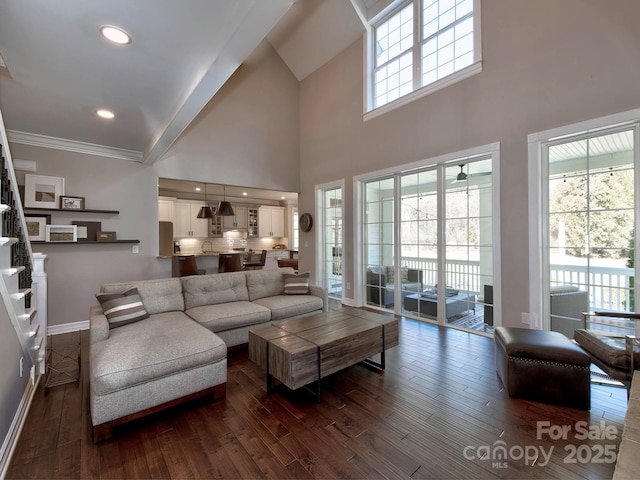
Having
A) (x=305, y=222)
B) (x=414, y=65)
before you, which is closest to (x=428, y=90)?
(x=414, y=65)

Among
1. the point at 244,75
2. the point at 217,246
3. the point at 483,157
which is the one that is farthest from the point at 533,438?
the point at 217,246

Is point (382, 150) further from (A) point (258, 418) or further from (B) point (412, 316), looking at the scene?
(A) point (258, 418)

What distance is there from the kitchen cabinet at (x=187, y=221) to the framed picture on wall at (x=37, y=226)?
13.6ft

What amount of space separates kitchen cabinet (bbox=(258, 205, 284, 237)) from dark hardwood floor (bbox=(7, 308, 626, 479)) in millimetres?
7355

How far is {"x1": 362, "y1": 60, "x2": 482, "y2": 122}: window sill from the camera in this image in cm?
381

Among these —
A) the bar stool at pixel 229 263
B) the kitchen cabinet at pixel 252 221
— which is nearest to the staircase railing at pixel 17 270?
the bar stool at pixel 229 263

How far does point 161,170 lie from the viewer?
4.92m

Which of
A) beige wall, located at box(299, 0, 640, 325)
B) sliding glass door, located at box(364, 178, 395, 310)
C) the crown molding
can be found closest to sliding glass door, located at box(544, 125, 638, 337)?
beige wall, located at box(299, 0, 640, 325)

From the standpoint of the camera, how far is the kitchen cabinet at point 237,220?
9.04 meters

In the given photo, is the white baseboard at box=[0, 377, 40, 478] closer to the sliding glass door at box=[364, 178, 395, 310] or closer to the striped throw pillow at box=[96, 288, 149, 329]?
the striped throw pillow at box=[96, 288, 149, 329]

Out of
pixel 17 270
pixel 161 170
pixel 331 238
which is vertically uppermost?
pixel 161 170

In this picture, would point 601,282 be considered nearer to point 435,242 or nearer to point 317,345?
point 435,242

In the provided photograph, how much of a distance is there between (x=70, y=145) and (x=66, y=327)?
257 centimetres

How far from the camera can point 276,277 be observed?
4.37 m
